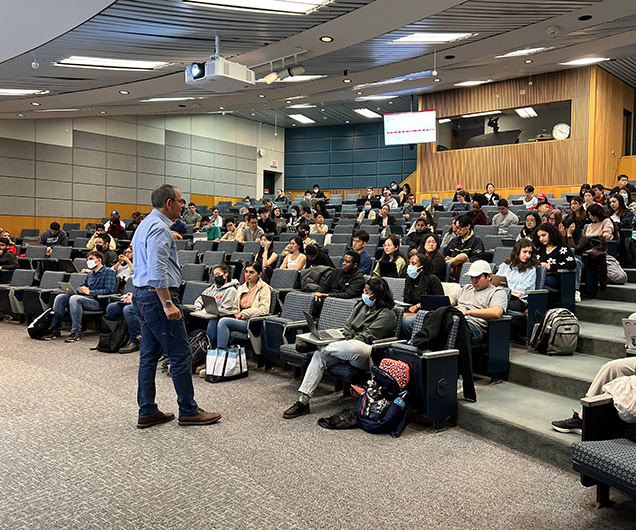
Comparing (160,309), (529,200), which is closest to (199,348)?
(160,309)

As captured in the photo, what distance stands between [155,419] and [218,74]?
5.00m

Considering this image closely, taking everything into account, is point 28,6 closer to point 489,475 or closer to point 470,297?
point 470,297

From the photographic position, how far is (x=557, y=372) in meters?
3.69

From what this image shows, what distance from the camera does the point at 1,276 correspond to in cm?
860

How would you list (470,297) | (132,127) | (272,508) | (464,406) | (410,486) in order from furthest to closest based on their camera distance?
(132,127) < (470,297) < (464,406) < (410,486) < (272,508)

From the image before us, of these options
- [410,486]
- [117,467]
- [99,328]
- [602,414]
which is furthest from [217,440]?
[99,328]

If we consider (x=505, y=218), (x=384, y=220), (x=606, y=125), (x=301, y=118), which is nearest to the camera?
(x=505, y=218)

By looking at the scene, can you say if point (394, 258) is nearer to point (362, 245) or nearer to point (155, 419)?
point (362, 245)

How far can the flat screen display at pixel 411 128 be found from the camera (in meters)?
13.7

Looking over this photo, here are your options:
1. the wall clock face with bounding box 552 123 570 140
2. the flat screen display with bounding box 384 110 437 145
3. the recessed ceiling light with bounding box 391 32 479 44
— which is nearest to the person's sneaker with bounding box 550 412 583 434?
the recessed ceiling light with bounding box 391 32 479 44

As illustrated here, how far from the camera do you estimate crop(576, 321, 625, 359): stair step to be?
3.96m

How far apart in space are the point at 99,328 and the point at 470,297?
5170 mm

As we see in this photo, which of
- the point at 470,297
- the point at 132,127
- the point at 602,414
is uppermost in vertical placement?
the point at 132,127

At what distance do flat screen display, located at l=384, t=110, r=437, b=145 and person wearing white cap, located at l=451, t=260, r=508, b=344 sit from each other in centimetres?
997
